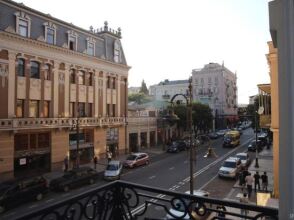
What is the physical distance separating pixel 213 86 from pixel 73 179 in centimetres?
6973

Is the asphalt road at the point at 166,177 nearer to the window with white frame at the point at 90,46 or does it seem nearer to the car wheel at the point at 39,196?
the car wheel at the point at 39,196

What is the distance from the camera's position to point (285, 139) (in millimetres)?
1946

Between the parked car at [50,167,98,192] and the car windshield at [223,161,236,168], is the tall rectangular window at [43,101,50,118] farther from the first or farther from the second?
the car windshield at [223,161,236,168]

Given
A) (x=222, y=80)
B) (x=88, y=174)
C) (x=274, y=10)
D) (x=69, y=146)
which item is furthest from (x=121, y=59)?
(x=222, y=80)

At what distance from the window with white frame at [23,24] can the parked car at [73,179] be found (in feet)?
42.9

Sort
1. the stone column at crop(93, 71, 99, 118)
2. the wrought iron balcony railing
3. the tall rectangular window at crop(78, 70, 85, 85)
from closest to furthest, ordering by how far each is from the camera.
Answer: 1. the wrought iron balcony railing
2. the tall rectangular window at crop(78, 70, 85, 85)
3. the stone column at crop(93, 71, 99, 118)

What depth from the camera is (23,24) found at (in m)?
27.3

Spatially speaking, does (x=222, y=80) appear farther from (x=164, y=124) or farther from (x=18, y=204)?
(x=18, y=204)

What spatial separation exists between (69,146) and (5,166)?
25.3 feet

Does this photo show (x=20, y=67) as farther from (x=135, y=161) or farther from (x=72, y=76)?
(x=135, y=161)

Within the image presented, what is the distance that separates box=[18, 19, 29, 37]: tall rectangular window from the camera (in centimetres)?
2690

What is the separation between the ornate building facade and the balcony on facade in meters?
0.08

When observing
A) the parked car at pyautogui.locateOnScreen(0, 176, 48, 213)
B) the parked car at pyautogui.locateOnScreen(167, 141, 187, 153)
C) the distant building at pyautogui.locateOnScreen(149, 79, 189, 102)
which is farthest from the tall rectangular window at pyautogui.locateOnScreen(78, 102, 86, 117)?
the distant building at pyautogui.locateOnScreen(149, 79, 189, 102)

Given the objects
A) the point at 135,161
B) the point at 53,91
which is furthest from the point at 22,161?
the point at 135,161
